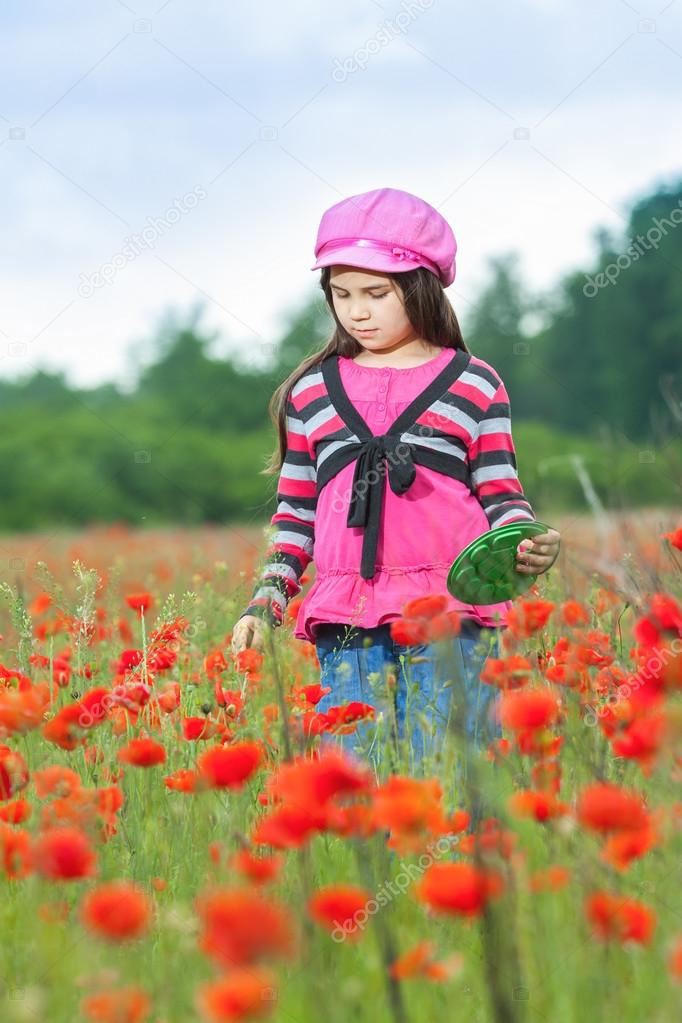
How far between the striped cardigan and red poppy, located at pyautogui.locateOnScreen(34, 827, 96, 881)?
1.31m

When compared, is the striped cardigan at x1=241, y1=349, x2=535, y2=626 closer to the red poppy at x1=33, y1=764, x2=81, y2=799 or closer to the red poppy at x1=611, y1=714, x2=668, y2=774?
the red poppy at x1=33, y1=764, x2=81, y2=799

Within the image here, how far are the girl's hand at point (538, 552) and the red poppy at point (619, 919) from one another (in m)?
1.23

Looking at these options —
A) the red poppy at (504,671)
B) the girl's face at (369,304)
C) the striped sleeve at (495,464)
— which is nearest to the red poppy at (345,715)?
the red poppy at (504,671)

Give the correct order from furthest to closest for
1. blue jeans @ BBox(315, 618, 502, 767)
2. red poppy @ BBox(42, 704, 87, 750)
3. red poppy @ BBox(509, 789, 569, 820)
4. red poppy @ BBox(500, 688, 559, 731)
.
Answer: blue jeans @ BBox(315, 618, 502, 767) < red poppy @ BBox(42, 704, 87, 750) < red poppy @ BBox(509, 789, 569, 820) < red poppy @ BBox(500, 688, 559, 731)

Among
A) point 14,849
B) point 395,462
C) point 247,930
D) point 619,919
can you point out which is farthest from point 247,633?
point 247,930

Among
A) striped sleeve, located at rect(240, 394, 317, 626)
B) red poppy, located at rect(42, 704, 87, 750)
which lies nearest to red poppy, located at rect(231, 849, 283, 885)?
red poppy, located at rect(42, 704, 87, 750)

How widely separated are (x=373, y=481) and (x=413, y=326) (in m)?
0.38

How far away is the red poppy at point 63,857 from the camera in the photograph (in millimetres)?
1317

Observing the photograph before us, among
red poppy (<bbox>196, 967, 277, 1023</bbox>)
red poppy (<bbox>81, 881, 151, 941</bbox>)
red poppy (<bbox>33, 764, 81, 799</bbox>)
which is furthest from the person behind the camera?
red poppy (<bbox>33, 764, 81, 799</bbox>)

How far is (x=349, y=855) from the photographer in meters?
2.07

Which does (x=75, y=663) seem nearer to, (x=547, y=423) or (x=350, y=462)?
(x=350, y=462)

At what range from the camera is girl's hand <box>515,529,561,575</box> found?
2.48m

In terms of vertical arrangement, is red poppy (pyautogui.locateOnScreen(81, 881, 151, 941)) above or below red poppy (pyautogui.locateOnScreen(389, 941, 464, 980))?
above

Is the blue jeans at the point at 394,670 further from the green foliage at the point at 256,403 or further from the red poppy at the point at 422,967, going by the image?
the green foliage at the point at 256,403
